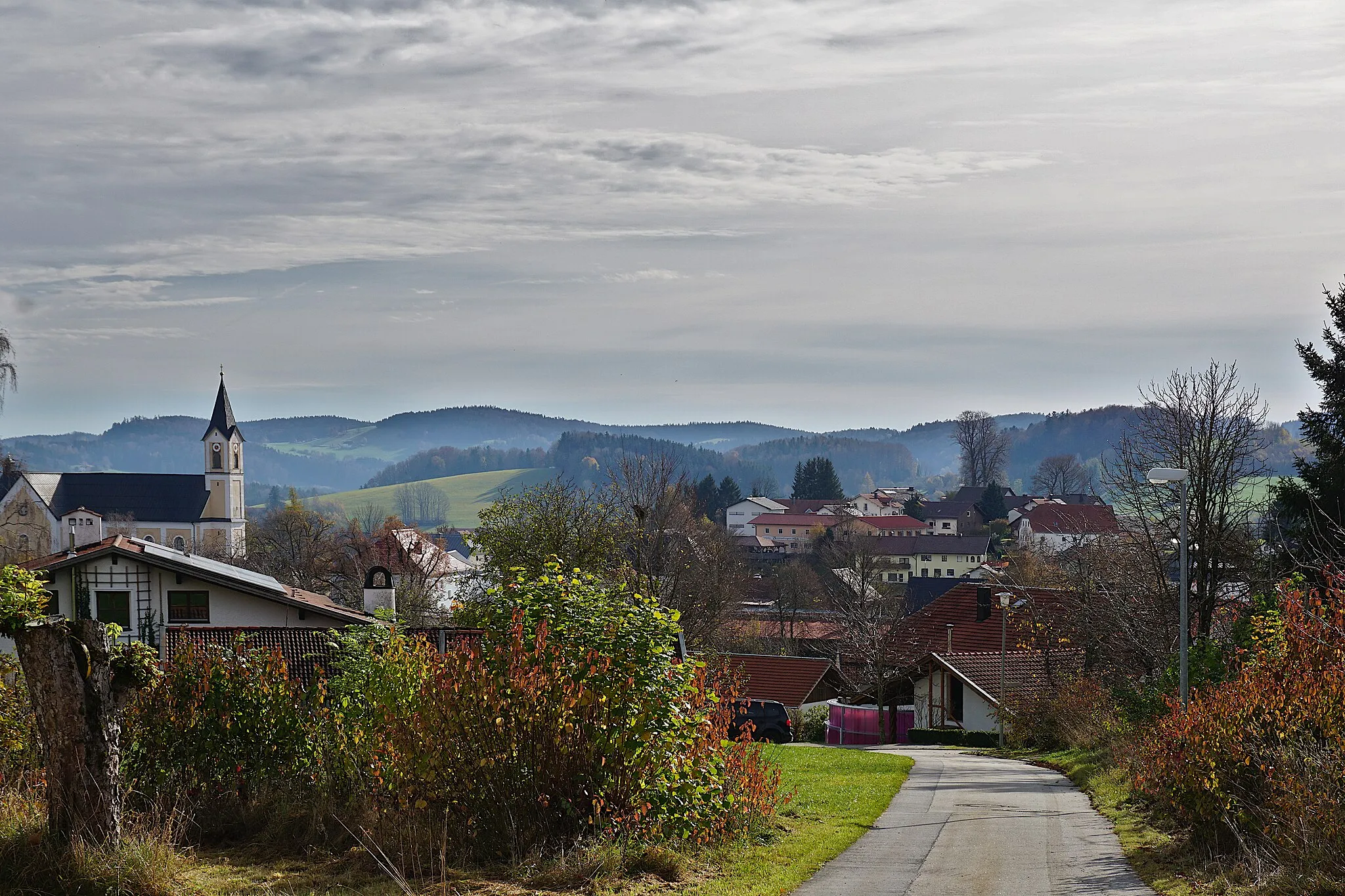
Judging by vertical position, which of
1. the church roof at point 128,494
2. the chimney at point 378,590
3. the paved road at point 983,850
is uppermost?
the church roof at point 128,494

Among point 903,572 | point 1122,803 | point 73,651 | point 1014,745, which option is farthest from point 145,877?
point 903,572

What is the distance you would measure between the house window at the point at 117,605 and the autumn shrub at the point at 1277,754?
2344 cm

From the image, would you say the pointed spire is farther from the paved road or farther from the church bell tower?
the paved road

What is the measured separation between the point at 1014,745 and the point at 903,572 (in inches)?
3550

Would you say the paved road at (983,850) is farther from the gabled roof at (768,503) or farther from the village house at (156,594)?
the gabled roof at (768,503)

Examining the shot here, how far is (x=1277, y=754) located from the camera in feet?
37.1

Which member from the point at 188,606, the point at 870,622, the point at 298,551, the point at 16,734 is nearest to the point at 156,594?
the point at 188,606

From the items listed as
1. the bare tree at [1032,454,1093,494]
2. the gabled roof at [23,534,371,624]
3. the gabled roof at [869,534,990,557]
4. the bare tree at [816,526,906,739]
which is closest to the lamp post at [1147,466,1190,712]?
the gabled roof at [23,534,371,624]

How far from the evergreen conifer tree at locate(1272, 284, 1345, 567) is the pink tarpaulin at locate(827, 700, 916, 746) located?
16.7m

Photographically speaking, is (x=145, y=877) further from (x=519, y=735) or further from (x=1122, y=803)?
(x=1122, y=803)

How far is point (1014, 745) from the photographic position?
109 feet

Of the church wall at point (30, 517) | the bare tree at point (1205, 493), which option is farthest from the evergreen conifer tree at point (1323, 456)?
the church wall at point (30, 517)

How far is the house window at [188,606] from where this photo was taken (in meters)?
28.2

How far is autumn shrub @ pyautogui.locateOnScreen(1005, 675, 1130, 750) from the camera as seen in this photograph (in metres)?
26.8
